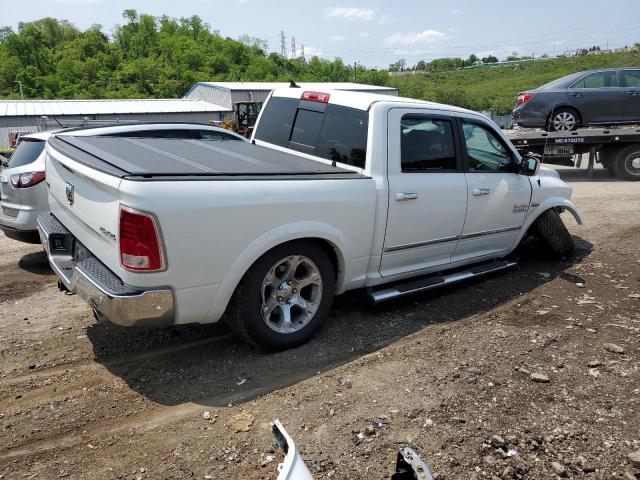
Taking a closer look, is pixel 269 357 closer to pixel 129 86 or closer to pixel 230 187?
pixel 230 187

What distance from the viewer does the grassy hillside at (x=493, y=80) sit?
7062 centimetres

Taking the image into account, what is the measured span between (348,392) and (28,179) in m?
4.62

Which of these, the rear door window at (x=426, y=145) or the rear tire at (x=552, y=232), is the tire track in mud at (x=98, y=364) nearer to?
the rear door window at (x=426, y=145)

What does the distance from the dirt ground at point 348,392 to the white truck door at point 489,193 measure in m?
0.58

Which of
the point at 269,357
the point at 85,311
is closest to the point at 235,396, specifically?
the point at 269,357

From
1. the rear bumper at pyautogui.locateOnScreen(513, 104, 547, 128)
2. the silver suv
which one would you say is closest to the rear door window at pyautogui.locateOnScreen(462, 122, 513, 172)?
the silver suv

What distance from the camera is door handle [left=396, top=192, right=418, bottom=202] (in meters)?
4.07

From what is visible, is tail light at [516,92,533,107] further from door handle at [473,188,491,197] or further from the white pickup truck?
door handle at [473,188,491,197]

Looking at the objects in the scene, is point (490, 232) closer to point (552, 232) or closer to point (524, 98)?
point (552, 232)

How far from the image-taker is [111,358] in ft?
12.3

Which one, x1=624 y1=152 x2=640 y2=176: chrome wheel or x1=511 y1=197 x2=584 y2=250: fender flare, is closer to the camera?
x1=511 y1=197 x2=584 y2=250: fender flare

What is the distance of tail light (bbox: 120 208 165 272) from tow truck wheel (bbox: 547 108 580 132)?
11829mm

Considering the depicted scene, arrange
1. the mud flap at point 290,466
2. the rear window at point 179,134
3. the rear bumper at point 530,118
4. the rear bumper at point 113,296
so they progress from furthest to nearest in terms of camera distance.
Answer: the rear bumper at point 530,118 < the rear window at point 179,134 < the rear bumper at point 113,296 < the mud flap at point 290,466

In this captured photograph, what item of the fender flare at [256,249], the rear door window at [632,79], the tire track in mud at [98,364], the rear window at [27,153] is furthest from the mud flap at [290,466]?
the rear door window at [632,79]
